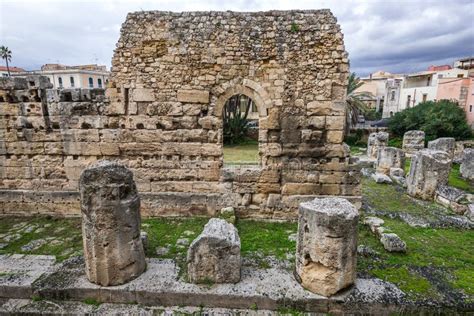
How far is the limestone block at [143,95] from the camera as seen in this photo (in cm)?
621

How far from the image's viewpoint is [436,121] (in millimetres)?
20734

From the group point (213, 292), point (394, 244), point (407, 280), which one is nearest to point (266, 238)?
point (213, 292)

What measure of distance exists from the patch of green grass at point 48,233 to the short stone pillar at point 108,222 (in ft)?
4.96

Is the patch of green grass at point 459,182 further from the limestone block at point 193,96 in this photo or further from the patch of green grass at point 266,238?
the limestone block at point 193,96

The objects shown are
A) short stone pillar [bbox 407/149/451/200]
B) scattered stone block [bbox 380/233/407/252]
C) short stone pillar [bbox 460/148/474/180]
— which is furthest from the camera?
short stone pillar [bbox 460/148/474/180]

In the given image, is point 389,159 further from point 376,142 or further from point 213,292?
point 213,292

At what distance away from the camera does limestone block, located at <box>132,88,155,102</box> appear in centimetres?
621

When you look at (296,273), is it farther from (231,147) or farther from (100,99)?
(231,147)

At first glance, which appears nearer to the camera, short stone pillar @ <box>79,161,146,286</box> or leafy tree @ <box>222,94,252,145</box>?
short stone pillar @ <box>79,161,146,286</box>

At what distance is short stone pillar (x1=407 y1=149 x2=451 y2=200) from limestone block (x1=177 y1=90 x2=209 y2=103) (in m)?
6.57

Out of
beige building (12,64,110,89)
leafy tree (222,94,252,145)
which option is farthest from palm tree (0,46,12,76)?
leafy tree (222,94,252,145)

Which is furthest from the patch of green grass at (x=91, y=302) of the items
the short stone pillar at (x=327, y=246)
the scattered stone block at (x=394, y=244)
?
the scattered stone block at (x=394, y=244)

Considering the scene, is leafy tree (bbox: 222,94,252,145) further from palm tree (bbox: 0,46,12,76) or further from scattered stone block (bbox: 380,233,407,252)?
palm tree (bbox: 0,46,12,76)

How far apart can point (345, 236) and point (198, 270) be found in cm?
219
